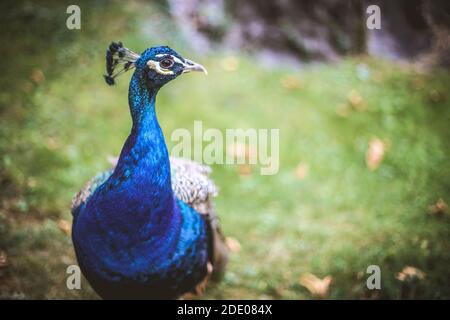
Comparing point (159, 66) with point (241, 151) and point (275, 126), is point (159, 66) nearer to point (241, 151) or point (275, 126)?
point (241, 151)

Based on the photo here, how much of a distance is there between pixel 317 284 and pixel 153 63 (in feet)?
6.55

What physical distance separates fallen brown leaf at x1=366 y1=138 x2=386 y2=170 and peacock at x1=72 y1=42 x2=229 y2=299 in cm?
239

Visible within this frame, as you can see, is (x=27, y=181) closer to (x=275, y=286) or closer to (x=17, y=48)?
(x=17, y=48)

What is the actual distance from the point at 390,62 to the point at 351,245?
281 cm

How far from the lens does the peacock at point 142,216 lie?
6.55 feet

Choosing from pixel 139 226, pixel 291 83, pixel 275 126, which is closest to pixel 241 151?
pixel 275 126

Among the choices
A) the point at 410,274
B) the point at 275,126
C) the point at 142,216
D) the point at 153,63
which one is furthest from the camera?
the point at 275,126

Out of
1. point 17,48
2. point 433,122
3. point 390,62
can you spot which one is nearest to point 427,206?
point 433,122

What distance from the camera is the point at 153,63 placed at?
1.96 metres

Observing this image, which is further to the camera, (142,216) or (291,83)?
(291,83)

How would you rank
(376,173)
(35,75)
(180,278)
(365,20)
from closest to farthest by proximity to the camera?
(180,278), (376,173), (35,75), (365,20)

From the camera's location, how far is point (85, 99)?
14.9ft

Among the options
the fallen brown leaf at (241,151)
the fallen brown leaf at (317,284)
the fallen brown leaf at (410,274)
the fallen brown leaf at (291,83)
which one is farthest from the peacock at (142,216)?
the fallen brown leaf at (291,83)

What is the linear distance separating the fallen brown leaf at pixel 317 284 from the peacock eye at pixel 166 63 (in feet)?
6.38
